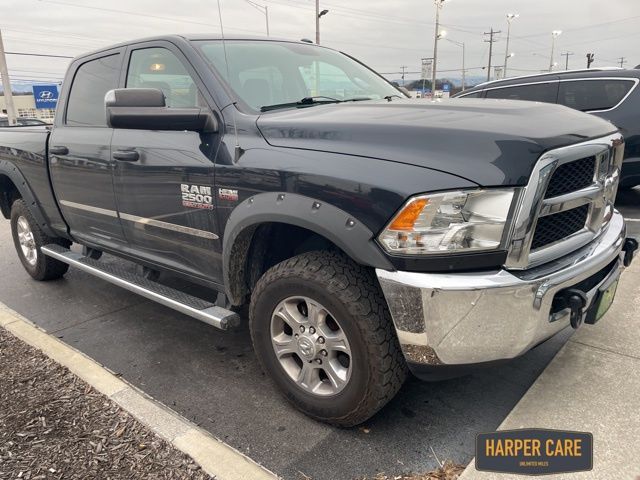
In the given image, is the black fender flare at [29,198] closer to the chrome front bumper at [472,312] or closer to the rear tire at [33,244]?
the rear tire at [33,244]

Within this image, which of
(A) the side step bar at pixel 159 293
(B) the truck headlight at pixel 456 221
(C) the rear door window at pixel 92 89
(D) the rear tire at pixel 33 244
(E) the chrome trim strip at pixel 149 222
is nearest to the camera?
(B) the truck headlight at pixel 456 221

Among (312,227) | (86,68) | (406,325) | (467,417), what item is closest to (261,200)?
(312,227)

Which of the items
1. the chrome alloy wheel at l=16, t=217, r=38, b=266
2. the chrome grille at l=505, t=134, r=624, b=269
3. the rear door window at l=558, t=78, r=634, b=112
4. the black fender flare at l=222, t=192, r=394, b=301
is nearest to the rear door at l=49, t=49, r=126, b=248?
the chrome alloy wheel at l=16, t=217, r=38, b=266

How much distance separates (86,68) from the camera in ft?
Result: 13.7

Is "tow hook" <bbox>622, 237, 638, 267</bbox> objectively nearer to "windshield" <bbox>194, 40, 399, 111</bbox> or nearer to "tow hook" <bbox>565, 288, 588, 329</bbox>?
"tow hook" <bbox>565, 288, 588, 329</bbox>

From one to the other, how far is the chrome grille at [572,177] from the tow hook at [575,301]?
1.38 ft

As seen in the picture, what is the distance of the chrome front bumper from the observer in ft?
6.70

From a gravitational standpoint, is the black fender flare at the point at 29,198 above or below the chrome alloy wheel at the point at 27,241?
above

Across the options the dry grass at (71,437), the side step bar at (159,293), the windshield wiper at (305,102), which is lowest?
the dry grass at (71,437)

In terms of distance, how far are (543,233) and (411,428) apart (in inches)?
45.0

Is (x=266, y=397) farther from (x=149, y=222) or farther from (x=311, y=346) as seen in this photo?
(x=149, y=222)

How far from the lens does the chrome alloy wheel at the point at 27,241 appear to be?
5.02 m

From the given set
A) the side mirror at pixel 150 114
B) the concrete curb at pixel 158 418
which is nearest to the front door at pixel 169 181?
the side mirror at pixel 150 114

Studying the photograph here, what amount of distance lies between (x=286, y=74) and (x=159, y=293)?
159 cm
